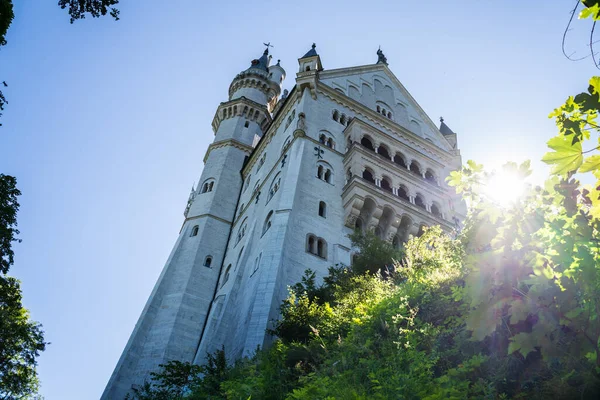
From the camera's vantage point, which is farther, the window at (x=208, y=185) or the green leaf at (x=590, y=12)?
the window at (x=208, y=185)

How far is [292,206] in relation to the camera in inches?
952

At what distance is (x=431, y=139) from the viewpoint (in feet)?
123

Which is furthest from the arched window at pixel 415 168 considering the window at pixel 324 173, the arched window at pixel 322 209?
the arched window at pixel 322 209

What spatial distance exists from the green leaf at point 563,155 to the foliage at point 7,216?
61.9 ft

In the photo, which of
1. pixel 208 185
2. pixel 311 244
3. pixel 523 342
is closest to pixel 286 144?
pixel 311 244

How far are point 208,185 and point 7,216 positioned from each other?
21.1 metres

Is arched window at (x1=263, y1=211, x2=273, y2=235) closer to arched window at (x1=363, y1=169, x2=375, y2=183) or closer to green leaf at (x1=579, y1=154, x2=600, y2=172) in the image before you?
arched window at (x1=363, y1=169, x2=375, y2=183)

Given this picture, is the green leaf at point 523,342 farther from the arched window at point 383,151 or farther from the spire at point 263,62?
the spire at point 263,62

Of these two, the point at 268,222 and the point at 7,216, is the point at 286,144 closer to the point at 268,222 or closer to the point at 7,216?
the point at 268,222

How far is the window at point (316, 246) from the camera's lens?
2339 cm

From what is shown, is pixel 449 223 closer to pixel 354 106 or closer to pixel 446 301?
pixel 354 106

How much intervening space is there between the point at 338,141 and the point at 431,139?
10371 mm

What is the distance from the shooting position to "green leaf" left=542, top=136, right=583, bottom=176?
4.27m

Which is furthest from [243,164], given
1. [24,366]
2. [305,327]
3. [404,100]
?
[305,327]
